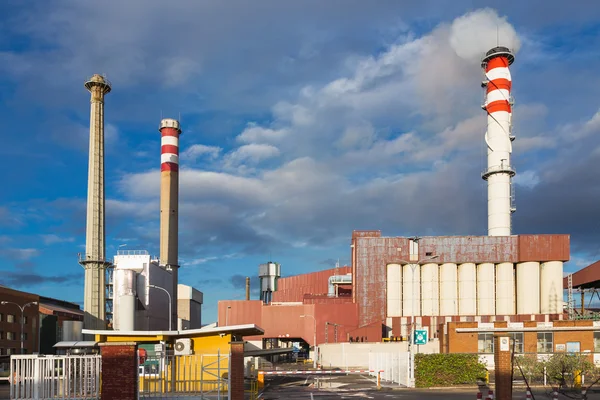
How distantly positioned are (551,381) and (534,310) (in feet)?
186

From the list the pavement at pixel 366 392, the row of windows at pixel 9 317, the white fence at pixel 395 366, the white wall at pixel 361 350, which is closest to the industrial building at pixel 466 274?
the white wall at pixel 361 350

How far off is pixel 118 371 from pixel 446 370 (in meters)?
27.8

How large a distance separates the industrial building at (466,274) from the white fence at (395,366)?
137ft

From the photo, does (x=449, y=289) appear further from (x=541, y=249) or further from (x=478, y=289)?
(x=541, y=249)

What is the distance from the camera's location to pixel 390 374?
48.2 metres

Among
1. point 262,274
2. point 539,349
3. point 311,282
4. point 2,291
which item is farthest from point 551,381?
point 262,274

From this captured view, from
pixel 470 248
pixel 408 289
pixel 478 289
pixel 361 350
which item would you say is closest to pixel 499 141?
pixel 470 248

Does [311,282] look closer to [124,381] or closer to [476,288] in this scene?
[476,288]

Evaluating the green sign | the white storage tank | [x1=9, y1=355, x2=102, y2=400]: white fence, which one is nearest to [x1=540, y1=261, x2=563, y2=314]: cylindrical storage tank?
the white storage tank

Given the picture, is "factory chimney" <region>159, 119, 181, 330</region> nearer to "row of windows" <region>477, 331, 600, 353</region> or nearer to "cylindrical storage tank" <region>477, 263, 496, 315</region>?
"cylindrical storage tank" <region>477, 263, 496, 315</region>

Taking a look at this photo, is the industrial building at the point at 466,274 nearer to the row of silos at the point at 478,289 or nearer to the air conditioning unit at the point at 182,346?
the row of silos at the point at 478,289

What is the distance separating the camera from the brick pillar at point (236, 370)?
23.8 m

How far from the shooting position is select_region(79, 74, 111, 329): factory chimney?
83188 mm

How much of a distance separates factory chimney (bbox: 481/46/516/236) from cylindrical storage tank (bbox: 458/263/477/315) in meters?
6.44
